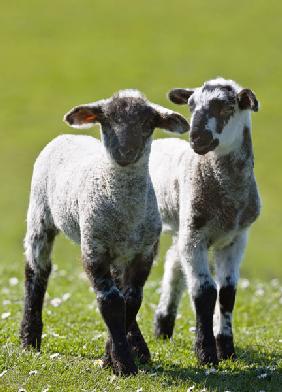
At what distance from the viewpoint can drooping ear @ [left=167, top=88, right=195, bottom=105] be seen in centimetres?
1027

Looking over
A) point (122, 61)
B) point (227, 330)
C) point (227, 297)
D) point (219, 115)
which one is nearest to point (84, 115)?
point (219, 115)

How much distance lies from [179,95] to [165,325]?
3.08 meters

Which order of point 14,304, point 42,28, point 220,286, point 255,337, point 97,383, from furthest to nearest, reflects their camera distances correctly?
point 42,28
point 14,304
point 255,337
point 220,286
point 97,383

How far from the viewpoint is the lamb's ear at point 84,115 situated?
29.5ft

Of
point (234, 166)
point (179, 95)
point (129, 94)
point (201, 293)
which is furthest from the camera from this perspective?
point (179, 95)

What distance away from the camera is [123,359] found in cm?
877

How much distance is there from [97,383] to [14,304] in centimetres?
495

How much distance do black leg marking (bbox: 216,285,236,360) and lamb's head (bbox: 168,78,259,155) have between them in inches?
61.9

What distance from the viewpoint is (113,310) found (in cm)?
879

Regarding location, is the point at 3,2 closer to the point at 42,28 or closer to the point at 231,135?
the point at 42,28

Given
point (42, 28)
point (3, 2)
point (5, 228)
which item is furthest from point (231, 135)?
point (3, 2)

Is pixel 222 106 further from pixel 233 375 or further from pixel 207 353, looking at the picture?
pixel 233 375

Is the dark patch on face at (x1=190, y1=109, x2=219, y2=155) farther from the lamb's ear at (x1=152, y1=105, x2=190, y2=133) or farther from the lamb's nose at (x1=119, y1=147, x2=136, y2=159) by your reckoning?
the lamb's nose at (x1=119, y1=147, x2=136, y2=159)

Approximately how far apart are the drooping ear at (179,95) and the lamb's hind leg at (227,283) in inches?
63.2
